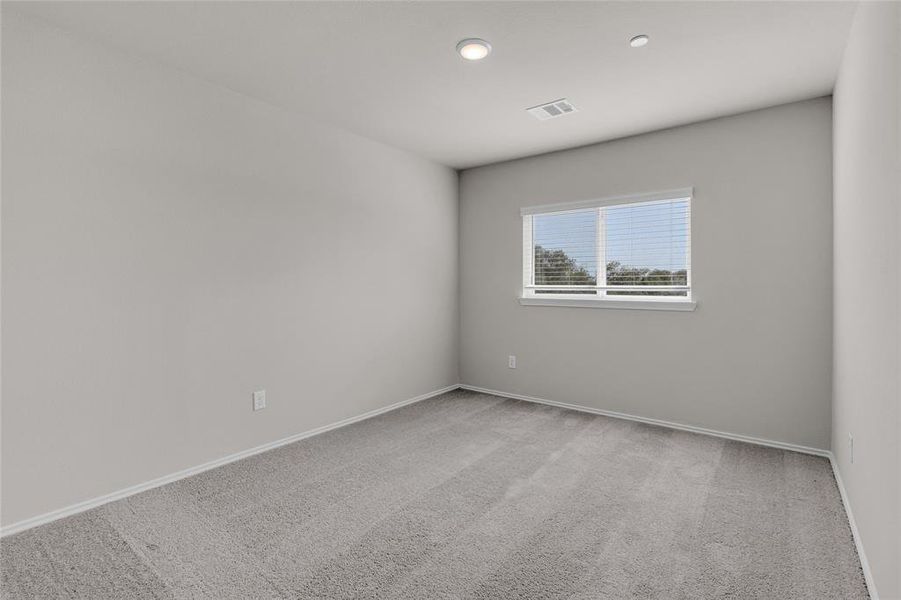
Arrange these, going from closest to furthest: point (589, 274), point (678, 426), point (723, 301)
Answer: point (723, 301) < point (678, 426) < point (589, 274)

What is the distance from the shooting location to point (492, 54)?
2.50 meters

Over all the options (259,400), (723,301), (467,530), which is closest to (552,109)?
(723,301)

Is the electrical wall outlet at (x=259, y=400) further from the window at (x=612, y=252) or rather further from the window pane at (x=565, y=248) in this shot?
the window pane at (x=565, y=248)

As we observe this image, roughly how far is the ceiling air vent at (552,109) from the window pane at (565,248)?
1.07 metres

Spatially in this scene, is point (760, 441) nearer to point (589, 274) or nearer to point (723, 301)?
point (723, 301)

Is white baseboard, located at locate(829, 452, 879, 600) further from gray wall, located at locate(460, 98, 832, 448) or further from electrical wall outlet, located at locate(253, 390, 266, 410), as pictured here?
electrical wall outlet, located at locate(253, 390, 266, 410)

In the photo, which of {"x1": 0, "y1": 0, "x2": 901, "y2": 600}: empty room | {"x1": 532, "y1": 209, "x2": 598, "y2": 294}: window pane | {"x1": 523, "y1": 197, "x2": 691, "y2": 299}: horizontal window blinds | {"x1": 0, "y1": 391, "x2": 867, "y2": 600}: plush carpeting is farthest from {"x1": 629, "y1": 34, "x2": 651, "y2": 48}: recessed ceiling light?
{"x1": 0, "y1": 391, "x2": 867, "y2": 600}: plush carpeting

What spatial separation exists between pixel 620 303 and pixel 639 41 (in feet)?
6.85

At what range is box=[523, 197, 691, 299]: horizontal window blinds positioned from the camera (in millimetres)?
3689

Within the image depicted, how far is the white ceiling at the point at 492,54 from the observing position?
6.95 ft

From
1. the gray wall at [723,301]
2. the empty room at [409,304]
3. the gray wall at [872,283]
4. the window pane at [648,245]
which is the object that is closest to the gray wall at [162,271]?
the empty room at [409,304]

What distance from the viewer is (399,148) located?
4188 millimetres

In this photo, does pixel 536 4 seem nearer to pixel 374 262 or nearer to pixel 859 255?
pixel 859 255

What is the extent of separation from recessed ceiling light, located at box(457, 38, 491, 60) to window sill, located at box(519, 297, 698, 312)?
2288mm
